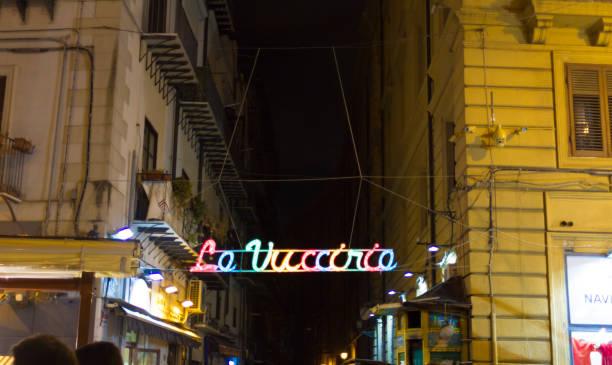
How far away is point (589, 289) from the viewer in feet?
54.7

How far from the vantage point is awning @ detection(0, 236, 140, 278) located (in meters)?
13.1

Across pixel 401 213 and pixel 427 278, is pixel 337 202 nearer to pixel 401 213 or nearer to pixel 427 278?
pixel 401 213

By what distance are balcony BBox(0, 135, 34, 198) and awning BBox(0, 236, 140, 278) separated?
7.97ft

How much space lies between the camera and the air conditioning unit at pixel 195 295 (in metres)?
24.2

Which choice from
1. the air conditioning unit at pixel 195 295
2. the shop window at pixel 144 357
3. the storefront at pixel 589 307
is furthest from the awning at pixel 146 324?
the storefront at pixel 589 307

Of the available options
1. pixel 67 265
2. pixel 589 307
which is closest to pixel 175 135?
pixel 67 265

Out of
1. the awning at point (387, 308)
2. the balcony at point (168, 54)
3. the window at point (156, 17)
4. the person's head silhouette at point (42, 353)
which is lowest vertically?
the person's head silhouette at point (42, 353)

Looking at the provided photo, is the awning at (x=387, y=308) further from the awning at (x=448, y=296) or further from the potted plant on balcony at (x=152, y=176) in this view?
the potted plant on balcony at (x=152, y=176)

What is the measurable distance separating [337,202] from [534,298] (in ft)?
175

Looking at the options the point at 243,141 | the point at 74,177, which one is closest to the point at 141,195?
the point at 74,177

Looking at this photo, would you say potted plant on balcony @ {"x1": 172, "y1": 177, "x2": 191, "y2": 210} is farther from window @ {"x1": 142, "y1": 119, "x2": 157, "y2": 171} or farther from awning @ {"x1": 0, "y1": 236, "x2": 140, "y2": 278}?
awning @ {"x1": 0, "y1": 236, "x2": 140, "y2": 278}

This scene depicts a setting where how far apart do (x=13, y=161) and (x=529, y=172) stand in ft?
38.1

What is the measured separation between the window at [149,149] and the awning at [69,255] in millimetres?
5694

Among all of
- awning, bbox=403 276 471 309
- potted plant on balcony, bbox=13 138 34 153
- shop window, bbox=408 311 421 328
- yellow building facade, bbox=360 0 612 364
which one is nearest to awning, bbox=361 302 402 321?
shop window, bbox=408 311 421 328
